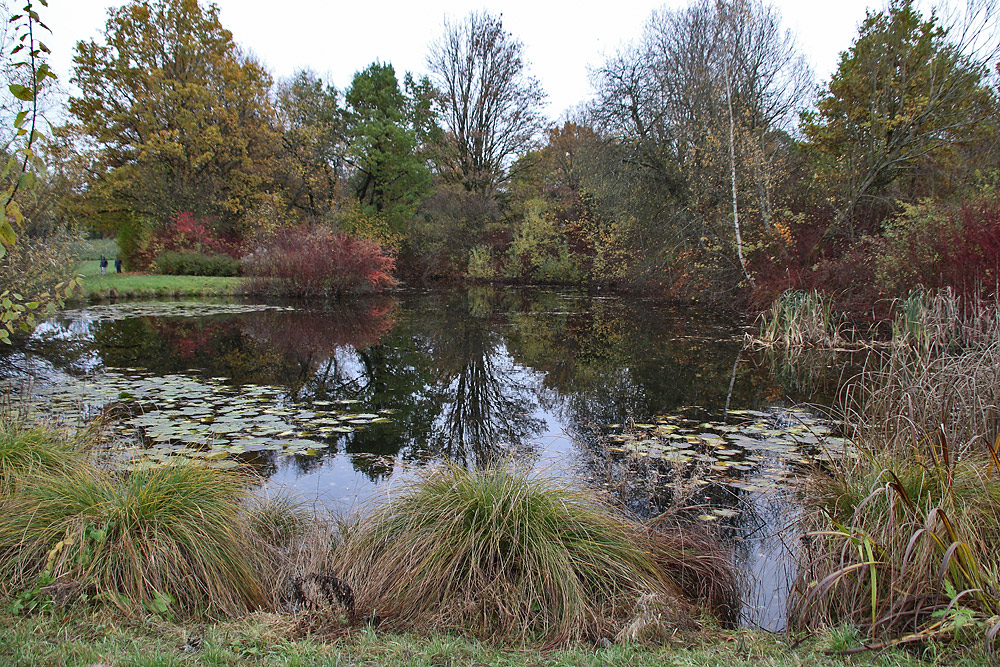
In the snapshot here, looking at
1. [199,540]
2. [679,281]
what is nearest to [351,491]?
[199,540]

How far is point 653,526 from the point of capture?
166 inches

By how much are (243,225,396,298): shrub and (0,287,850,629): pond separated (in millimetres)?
6827

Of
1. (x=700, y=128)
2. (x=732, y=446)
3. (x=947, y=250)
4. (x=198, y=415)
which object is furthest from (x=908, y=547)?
(x=700, y=128)

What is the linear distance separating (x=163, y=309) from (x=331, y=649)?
18434 millimetres

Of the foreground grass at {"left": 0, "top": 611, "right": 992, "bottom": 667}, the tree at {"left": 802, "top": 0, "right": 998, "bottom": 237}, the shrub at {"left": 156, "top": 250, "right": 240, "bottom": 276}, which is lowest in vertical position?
the foreground grass at {"left": 0, "top": 611, "right": 992, "bottom": 667}

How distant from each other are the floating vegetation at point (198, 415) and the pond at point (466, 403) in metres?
0.03

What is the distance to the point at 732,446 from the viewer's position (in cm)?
631

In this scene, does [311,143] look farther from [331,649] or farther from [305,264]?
[331,649]

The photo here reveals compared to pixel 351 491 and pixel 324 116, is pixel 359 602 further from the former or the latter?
pixel 324 116

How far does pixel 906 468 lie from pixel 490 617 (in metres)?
2.60

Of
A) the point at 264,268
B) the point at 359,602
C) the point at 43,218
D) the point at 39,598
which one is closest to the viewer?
the point at 39,598

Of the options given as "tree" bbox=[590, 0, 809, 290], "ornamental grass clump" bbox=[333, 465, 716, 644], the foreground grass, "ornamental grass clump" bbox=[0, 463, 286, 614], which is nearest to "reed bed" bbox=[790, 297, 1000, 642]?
the foreground grass

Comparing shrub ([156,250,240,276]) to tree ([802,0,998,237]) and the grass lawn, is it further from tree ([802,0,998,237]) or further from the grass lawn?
tree ([802,0,998,237])

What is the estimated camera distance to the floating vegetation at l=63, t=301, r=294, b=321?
17.0m
